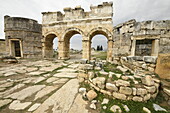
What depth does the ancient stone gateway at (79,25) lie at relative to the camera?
8789mm

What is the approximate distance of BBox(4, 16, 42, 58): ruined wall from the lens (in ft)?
30.7

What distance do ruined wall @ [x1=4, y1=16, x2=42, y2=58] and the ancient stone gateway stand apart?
3.57ft

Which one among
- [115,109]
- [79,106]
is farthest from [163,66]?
[79,106]

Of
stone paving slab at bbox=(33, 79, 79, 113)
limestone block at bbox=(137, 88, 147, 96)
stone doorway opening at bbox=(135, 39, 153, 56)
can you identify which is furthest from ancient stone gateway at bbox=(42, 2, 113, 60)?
stone paving slab at bbox=(33, 79, 79, 113)

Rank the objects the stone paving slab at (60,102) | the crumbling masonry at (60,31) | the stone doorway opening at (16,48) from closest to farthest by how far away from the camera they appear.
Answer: the stone paving slab at (60,102) < the crumbling masonry at (60,31) < the stone doorway opening at (16,48)

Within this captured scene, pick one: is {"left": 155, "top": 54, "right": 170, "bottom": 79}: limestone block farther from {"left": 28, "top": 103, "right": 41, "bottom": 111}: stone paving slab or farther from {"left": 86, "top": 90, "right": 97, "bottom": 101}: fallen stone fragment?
{"left": 28, "top": 103, "right": 41, "bottom": 111}: stone paving slab

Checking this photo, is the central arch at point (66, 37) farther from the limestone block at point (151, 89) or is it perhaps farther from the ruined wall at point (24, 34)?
the limestone block at point (151, 89)

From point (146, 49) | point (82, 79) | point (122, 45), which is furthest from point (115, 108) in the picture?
point (146, 49)

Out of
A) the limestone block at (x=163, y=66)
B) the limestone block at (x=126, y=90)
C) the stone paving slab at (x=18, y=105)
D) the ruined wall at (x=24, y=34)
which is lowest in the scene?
the stone paving slab at (x=18, y=105)

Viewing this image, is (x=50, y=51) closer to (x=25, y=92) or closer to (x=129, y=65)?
(x=25, y=92)

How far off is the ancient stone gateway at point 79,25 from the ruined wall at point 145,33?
10.4ft

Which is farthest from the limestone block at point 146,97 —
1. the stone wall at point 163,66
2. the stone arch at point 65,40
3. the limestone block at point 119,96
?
the stone arch at point 65,40

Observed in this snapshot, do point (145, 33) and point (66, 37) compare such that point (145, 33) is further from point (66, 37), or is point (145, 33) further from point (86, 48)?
point (66, 37)

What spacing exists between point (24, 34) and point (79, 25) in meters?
7.30
